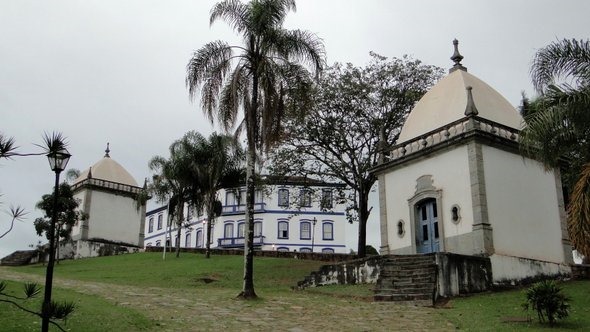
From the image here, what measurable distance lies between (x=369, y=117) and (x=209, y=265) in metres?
9.56

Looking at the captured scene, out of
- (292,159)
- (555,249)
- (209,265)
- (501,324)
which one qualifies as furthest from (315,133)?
(501,324)

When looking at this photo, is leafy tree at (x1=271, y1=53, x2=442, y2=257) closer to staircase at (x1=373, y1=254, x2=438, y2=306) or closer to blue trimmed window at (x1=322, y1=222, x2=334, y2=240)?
staircase at (x1=373, y1=254, x2=438, y2=306)

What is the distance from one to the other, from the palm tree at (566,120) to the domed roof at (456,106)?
677 cm

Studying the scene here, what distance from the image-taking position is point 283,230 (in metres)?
59.4

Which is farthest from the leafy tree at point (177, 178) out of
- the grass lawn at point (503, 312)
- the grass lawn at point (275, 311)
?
the grass lawn at point (503, 312)

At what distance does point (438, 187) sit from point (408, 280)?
494 cm

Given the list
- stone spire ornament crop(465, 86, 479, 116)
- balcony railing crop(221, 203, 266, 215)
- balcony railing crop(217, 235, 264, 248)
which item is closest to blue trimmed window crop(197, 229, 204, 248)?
balcony railing crop(217, 235, 264, 248)

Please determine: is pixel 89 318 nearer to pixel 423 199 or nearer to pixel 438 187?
pixel 438 187

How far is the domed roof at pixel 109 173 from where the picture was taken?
139ft

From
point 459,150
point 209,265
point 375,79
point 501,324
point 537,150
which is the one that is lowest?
point 501,324

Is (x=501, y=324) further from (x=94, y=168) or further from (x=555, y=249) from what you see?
(x=94, y=168)

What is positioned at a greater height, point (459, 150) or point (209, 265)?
point (459, 150)

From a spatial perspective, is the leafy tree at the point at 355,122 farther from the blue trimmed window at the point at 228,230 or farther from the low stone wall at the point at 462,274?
the blue trimmed window at the point at 228,230

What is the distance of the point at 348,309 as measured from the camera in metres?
14.2
